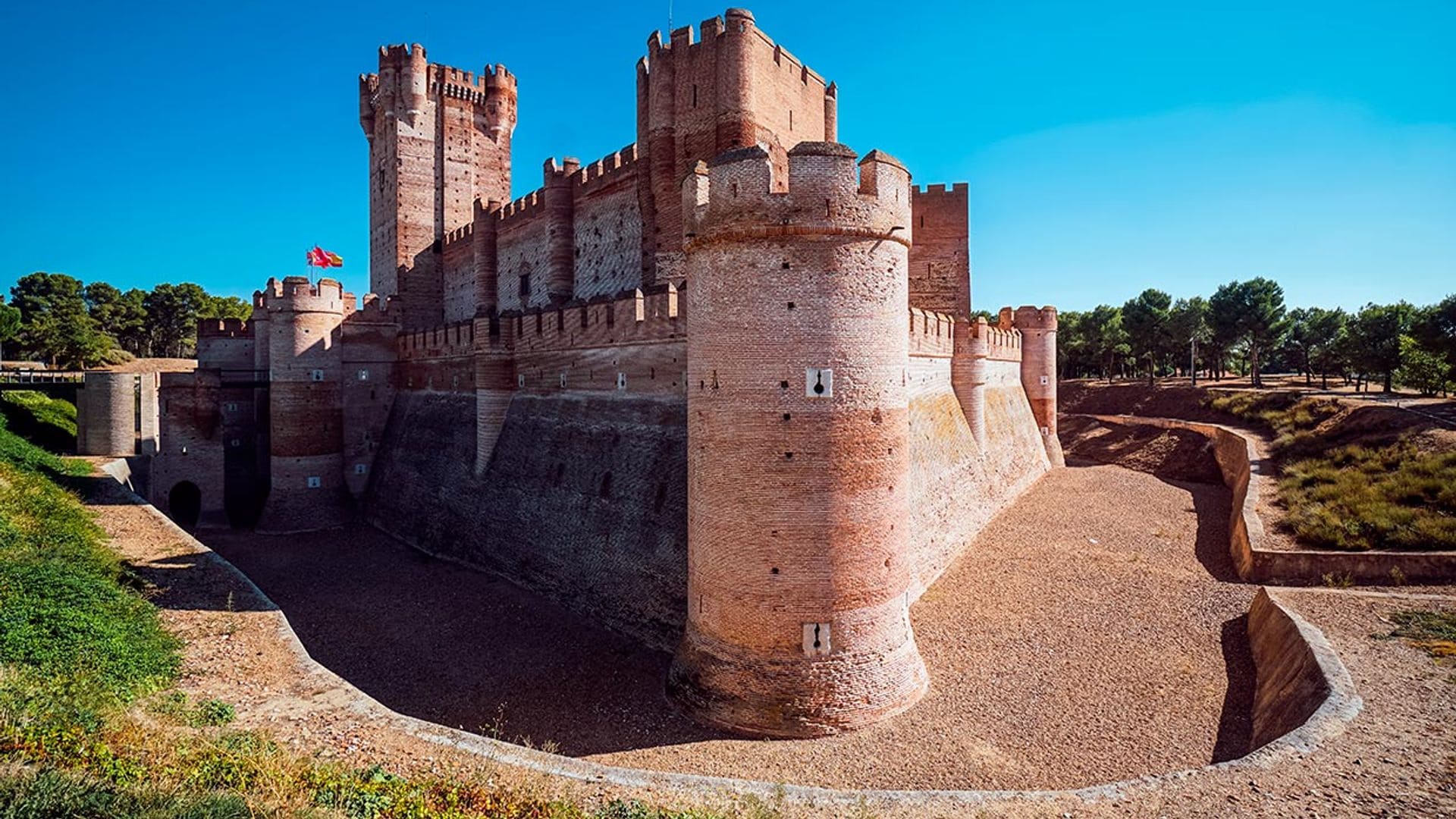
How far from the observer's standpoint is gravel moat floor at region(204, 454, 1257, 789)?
10328 mm

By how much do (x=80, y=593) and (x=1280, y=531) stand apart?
25.3 meters

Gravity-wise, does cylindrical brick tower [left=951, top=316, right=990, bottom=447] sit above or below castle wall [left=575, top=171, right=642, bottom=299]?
below

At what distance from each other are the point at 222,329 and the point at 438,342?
12.5 metres

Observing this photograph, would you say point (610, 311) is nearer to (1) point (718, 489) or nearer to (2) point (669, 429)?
(2) point (669, 429)

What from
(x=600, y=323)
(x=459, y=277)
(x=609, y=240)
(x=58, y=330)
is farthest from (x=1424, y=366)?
(x=58, y=330)

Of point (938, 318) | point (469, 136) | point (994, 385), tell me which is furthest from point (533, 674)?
point (469, 136)

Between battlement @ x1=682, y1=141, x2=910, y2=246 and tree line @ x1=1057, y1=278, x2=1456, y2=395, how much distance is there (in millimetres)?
34462

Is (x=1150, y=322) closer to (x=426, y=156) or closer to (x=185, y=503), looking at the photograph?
(x=426, y=156)

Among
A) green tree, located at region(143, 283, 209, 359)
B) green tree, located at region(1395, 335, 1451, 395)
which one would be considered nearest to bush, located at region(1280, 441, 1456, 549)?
green tree, located at region(1395, 335, 1451, 395)

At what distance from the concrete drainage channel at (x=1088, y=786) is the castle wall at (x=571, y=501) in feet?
17.8

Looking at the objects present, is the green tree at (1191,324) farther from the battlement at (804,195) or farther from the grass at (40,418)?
the grass at (40,418)

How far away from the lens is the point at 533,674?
13.6m

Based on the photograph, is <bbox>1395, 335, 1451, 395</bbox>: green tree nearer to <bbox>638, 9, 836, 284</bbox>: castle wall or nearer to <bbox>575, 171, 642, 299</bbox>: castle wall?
<bbox>638, 9, 836, 284</bbox>: castle wall

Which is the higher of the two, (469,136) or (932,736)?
(469,136)
